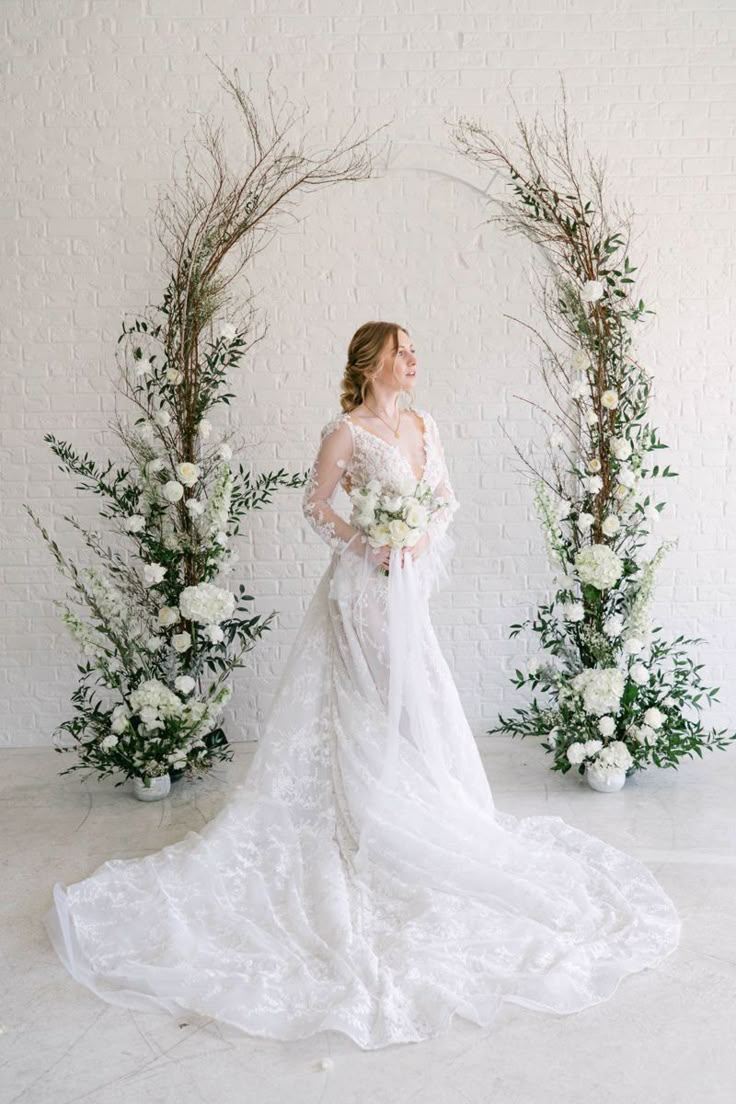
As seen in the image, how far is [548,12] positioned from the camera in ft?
15.9

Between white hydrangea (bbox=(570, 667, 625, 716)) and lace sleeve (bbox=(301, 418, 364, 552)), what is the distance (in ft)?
4.60

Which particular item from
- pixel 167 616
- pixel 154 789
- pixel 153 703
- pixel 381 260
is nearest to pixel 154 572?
pixel 167 616

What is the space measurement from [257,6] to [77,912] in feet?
13.4

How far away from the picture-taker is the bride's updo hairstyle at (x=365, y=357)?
3779 millimetres

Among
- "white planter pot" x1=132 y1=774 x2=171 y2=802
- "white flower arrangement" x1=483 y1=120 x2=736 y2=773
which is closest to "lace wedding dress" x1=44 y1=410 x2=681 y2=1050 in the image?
"white flower arrangement" x1=483 y1=120 x2=736 y2=773

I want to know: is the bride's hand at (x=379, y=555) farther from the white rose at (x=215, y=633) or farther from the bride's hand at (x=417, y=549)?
the white rose at (x=215, y=633)

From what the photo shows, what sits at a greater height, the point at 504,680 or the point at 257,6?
the point at 257,6

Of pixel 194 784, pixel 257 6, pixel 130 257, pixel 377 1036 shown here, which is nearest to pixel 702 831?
pixel 377 1036

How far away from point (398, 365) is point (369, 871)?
1.80m

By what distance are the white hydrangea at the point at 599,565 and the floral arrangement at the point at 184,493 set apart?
1.32 metres

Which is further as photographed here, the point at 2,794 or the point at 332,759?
the point at 2,794

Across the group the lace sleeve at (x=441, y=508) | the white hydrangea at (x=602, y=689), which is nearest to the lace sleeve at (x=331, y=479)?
the lace sleeve at (x=441, y=508)

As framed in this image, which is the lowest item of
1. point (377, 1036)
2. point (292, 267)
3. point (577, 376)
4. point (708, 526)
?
point (377, 1036)

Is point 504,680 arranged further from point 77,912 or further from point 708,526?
point 77,912
